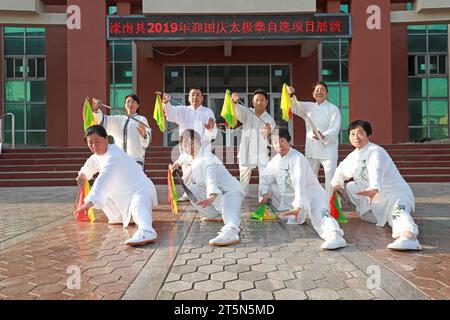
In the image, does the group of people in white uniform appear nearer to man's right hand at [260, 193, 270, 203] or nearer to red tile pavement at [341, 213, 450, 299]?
man's right hand at [260, 193, 270, 203]

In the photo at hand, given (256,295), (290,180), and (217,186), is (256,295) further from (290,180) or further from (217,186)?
(290,180)

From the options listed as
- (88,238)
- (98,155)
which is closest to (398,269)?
(88,238)

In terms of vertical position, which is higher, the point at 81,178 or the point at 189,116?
the point at 189,116

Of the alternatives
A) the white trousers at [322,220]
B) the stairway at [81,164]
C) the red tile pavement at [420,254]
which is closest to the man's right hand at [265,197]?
the white trousers at [322,220]

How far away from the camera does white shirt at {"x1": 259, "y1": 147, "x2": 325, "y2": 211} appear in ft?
12.9

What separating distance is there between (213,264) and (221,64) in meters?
13.3

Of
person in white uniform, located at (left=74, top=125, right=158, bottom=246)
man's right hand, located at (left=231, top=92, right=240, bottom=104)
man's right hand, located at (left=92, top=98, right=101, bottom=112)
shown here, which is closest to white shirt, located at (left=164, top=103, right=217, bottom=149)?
man's right hand, located at (left=231, top=92, right=240, bottom=104)

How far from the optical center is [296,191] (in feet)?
12.4

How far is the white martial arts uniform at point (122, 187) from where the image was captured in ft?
12.6

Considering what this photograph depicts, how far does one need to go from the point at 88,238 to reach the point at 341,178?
2.94 m

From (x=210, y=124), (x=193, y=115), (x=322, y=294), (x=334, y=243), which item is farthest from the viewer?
(x=193, y=115)

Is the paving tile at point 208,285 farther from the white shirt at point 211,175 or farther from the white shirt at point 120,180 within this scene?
the white shirt at point 120,180

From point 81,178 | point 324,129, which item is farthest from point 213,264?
point 324,129

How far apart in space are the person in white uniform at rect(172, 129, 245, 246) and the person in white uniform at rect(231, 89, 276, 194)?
1425 mm
